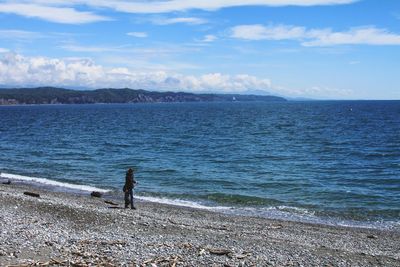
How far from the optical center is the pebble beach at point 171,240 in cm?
1377

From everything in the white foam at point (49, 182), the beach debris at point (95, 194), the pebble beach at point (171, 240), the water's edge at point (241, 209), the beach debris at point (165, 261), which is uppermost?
the beach debris at point (165, 261)

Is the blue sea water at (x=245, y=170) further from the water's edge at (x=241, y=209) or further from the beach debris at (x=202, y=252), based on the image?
the beach debris at (x=202, y=252)

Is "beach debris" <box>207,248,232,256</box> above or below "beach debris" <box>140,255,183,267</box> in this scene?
below

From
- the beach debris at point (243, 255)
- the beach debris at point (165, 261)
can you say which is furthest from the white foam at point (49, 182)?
the beach debris at point (165, 261)

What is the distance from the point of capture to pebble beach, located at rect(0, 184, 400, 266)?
1377cm

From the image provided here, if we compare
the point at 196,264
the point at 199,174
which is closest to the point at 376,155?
the point at 199,174

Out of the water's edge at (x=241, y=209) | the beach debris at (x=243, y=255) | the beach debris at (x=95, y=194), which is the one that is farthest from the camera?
the beach debris at (x=95, y=194)

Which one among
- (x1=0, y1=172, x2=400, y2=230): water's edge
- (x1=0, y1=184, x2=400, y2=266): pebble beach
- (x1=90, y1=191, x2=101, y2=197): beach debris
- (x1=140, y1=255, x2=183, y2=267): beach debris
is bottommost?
(x1=0, y1=172, x2=400, y2=230): water's edge

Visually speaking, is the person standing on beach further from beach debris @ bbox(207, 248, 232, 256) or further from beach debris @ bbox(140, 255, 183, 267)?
beach debris @ bbox(140, 255, 183, 267)

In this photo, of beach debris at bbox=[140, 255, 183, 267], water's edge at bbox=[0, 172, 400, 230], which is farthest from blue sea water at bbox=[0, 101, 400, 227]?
beach debris at bbox=[140, 255, 183, 267]

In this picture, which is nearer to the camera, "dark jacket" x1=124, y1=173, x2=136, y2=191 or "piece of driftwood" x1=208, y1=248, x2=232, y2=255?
"piece of driftwood" x1=208, y1=248, x2=232, y2=255

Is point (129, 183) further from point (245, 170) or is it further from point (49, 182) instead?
point (245, 170)

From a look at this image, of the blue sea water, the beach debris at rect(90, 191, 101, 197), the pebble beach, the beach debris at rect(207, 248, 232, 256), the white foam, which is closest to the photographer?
the pebble beach

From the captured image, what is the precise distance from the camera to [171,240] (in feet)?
54.4
